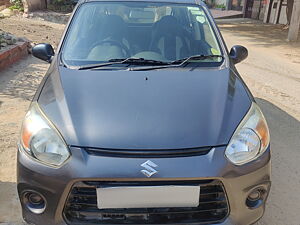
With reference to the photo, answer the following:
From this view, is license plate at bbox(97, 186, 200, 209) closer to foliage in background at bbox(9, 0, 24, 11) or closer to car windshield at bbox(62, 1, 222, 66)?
car windshield at bbox(62, 1, 222, 66)

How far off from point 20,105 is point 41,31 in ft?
22.6

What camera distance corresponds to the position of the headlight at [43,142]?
1952 millimetres

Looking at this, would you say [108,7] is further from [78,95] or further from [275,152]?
[275,152]

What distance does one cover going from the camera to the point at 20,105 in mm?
4691

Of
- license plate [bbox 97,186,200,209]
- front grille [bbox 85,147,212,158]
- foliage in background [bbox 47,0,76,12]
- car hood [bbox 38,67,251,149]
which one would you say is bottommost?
foliage in background [bbox 47,0,76,12]

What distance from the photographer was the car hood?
1973mm

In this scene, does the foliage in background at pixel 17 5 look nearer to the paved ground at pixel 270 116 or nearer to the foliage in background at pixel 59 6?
the foliage in background at pixel 59 6

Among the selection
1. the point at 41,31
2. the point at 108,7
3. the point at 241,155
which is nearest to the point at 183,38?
the point at 108,7

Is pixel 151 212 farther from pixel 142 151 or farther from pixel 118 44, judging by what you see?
pixel 118 44

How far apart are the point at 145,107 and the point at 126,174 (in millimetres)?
524

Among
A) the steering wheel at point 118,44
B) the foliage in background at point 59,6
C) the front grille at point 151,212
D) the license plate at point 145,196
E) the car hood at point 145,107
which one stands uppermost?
the steering wheel at point 118,44

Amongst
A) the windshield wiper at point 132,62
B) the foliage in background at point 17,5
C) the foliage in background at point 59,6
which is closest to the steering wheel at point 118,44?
the windshield wiper at point 132,62

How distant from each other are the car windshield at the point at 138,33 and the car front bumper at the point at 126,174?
3.70 feet

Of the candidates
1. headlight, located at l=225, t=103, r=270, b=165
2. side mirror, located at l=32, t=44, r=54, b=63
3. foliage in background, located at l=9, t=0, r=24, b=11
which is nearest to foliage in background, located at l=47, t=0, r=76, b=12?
foliage in background, located at l=9, t=0, r=24, b=11
